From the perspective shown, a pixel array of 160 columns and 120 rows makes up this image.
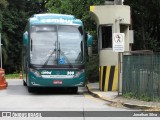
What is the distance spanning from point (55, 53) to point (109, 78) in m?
2.72

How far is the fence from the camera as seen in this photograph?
51.8 feet

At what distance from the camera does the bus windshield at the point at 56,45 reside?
1938 cm

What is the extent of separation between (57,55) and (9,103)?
4.35m

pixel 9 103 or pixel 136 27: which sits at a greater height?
pixel 136 27

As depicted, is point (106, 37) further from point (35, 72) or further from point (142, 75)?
point (142, 75)

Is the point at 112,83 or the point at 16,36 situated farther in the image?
the point at 16,36

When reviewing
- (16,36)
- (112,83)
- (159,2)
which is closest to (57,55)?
(112,83)

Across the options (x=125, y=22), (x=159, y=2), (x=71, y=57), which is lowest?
(x=71, y=57)

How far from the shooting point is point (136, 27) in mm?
35188

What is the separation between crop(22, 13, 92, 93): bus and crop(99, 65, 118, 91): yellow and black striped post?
3.10 feet

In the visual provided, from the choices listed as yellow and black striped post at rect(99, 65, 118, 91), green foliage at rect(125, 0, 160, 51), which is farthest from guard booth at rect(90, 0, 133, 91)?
green foliage at rect(125, 0, 160, 51)

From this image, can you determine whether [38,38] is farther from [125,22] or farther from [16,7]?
[16,7]

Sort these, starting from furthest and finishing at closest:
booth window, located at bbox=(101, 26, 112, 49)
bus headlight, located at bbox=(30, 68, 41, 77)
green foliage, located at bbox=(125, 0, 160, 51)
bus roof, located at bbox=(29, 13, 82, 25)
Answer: green foliage, located at bbox=(125, 0, 160, 51) < booth window, located at bbox=(101, 26, 112, 49) < bus roof, located at bbox=(29, 13, 82, 25) < bus headlight, located at bbox=(30, 68, 41, 77)

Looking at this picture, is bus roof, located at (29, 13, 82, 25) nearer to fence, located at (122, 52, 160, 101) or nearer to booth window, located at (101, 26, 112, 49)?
booth window, located at (101, 26, 112, 49)
